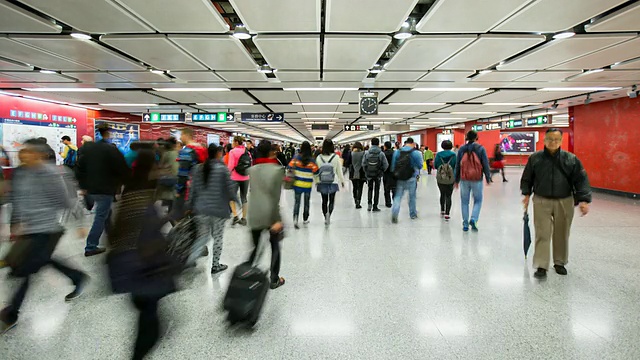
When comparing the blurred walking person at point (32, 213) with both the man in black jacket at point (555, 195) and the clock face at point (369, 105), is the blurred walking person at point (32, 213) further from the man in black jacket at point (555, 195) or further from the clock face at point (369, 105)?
the clock face at point (369, 105)

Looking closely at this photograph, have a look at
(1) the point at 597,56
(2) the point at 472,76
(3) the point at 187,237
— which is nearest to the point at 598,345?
(3) the point at 187,237

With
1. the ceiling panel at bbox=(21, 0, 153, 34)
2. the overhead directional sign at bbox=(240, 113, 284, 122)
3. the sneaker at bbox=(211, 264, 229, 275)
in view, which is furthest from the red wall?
the ceiling panel at bbox=(21, 0, 153, 34)

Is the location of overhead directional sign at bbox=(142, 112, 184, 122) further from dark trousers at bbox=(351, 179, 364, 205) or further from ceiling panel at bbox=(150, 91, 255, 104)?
dark trousers at bbox=(351, 179, 364, 205)

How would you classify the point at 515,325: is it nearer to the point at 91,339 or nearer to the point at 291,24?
the point at 91,339

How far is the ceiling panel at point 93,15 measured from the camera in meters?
3.78

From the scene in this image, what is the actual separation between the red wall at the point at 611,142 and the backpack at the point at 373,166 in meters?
9.12

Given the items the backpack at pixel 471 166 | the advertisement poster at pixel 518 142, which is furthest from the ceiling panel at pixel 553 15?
the advertisement poster at pixel 518 142

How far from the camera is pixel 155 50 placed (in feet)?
18.0

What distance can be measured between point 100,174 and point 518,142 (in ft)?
105

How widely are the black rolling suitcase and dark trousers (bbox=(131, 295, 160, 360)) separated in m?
0.69

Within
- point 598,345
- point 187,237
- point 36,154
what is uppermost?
point 36,154

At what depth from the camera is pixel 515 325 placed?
251 centimetres

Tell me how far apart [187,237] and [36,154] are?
1.41m

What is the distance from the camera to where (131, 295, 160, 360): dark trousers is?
1.77 meters
